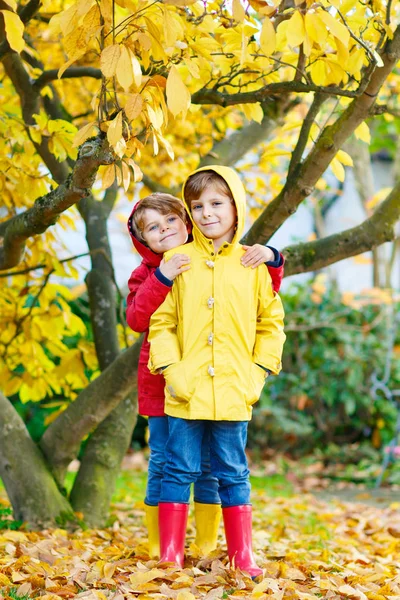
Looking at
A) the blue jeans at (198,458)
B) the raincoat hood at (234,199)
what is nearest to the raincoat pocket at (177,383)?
the blue jeans at (198,458)

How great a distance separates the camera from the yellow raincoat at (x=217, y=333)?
96.4 inches

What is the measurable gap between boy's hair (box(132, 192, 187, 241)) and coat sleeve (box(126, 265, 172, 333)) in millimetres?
164

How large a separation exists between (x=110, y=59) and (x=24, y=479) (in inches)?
84.9

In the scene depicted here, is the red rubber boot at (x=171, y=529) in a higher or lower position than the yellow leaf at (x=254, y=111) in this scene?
lower

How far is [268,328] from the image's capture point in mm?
2572

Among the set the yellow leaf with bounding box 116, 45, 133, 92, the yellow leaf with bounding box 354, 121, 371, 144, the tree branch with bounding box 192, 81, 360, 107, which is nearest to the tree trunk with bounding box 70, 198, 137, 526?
the tree branch with bounding box 192, 81, 360, 107

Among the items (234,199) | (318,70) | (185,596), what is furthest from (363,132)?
(185,596)

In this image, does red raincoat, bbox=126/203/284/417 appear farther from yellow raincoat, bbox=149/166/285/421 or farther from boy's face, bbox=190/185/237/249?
boy's face, bbox=190/185/237/249

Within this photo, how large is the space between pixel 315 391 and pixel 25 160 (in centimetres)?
447

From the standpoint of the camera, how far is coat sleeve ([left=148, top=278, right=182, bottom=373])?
249 centimetres

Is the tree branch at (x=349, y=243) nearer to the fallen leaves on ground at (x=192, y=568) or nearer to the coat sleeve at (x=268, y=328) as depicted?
the coat sleeve at (x=268, y=328)

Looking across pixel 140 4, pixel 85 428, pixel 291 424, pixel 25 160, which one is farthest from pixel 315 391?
pixel 140 4

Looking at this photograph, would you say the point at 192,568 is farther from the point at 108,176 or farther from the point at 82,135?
the point at 82,135

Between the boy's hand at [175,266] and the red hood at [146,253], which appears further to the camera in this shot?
the red hood at [146,253]
